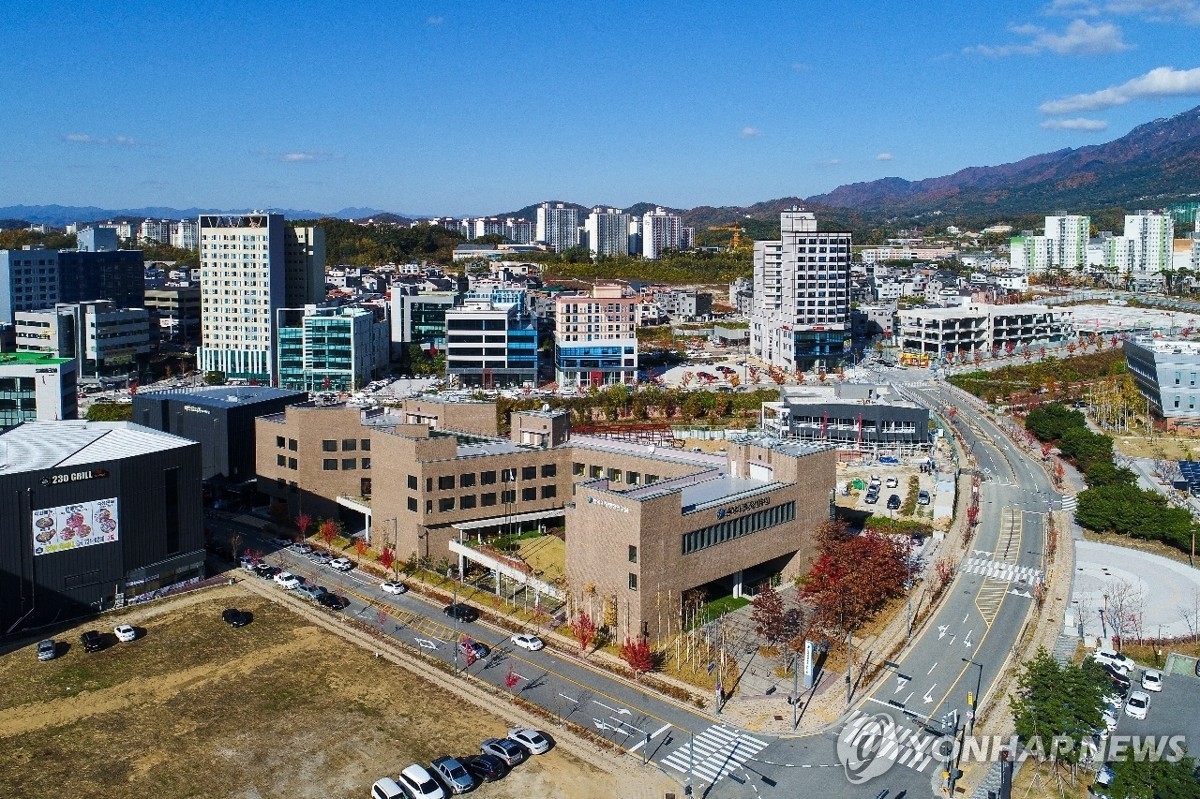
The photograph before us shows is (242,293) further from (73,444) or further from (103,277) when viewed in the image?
(73,444)

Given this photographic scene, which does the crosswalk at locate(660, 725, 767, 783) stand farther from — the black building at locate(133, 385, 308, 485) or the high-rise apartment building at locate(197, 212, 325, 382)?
the high-rise apartment building at locate(197, 212, 325, 382)

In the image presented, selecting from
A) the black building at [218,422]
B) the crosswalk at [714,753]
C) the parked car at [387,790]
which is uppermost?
the black building at [218,422]

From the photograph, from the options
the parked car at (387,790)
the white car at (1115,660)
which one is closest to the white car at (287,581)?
the parked car at (387,790)

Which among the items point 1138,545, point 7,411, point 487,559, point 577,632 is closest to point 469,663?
Result: point 577,632

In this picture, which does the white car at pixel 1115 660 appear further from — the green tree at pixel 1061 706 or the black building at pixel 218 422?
the black building at pixel 218 422

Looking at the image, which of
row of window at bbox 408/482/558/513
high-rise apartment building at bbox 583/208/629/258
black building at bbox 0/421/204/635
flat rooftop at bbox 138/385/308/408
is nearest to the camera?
black building at bbox 0/421/204/635

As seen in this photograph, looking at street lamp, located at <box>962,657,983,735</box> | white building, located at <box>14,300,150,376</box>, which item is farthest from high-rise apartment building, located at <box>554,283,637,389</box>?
street lamp, located at <box>962,657,983,735</box>

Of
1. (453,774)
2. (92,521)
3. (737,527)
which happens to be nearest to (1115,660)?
(737,527)
